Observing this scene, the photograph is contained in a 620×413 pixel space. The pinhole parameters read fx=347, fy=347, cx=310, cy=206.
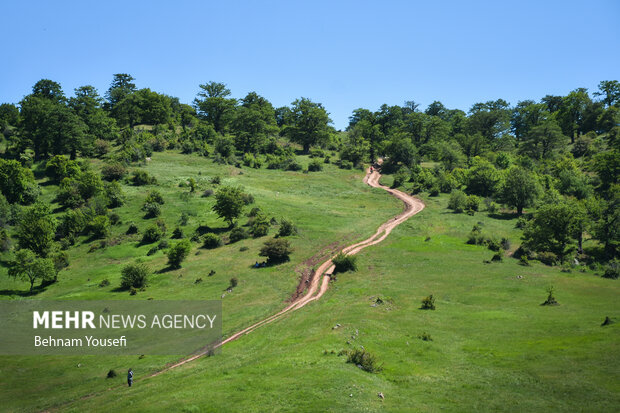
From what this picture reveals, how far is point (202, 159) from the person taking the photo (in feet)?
403

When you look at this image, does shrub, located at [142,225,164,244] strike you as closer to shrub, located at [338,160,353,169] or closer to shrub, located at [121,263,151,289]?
shrub, located at [121,263,151,289]

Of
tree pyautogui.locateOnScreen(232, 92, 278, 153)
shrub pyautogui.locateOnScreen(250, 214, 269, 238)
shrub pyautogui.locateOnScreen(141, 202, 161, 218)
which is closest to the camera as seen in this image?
shrub pyautogui.locateOnScreen(250, 214, 269, 238)

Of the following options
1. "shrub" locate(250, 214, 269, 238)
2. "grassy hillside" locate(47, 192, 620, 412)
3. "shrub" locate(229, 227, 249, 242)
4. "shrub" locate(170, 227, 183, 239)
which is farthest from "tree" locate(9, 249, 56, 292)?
"grassy hillside" locate(47, 192, 620, 412)

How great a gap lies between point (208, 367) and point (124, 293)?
26.3 m

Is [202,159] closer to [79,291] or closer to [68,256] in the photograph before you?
[68,256]

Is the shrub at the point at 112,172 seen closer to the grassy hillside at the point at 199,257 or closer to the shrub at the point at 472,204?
the grassy hillside at the point at 199,257

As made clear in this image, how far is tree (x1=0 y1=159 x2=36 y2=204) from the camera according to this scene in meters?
76.6

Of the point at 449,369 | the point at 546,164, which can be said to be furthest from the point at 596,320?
the point at 546,164

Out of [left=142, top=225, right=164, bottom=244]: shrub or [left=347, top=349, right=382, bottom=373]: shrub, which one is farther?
[left=142, top=225, right=164, bottom=244]: shrub

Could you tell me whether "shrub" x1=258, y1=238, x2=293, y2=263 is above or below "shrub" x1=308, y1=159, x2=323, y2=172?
below

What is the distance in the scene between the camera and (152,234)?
2633 inches

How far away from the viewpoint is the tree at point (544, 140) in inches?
4943

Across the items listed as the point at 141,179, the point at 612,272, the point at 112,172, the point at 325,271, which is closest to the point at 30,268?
the point at 325,271

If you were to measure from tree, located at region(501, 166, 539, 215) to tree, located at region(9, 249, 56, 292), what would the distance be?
9623 centimetres
